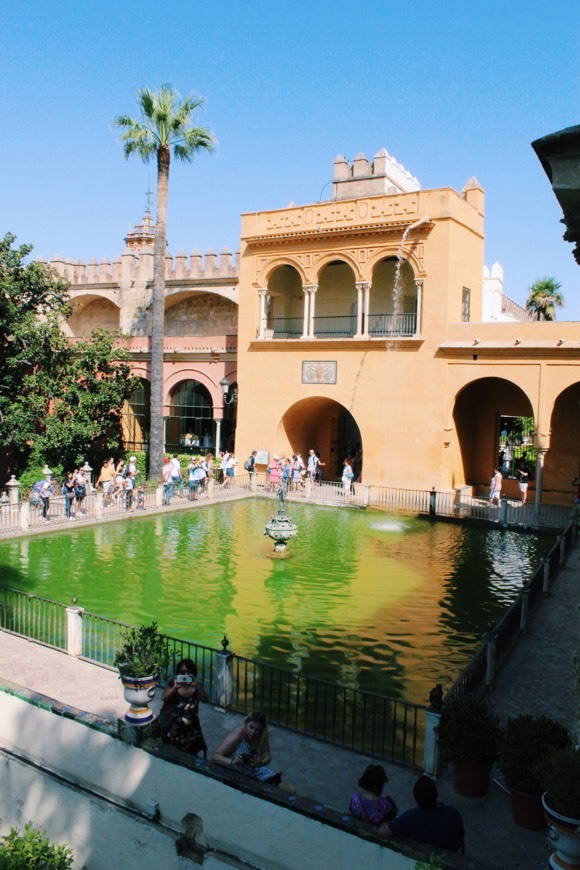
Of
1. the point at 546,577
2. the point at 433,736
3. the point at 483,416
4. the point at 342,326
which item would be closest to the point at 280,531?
the point at 546,577

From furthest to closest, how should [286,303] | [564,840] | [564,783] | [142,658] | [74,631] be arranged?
[286,303] → [74,631] → [142,658] → [564,783] → [564,840]

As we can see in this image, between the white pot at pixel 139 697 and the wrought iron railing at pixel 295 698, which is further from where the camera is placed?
the wrought iron railing at pixel 295 698

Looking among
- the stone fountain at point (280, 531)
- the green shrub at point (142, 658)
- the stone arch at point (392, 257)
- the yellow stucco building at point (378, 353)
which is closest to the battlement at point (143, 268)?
the yellow stucco building at point (378, 353)

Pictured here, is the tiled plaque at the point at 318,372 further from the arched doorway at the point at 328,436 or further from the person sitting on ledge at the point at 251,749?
the person sitting on ledge at the point at 251,749

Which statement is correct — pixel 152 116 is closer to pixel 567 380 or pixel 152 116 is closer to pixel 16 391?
pixel 16 391

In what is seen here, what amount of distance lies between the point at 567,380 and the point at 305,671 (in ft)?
47.0

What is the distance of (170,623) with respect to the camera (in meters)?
11.8

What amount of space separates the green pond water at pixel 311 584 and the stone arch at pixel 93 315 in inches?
680

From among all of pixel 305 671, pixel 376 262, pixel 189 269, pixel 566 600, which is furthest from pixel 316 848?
pixel 189 269

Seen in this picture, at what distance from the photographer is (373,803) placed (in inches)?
222

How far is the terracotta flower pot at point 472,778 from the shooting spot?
6680 millimetres

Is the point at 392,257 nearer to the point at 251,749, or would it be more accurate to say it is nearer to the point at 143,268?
the point at 143,268

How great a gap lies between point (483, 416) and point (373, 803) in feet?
69.5

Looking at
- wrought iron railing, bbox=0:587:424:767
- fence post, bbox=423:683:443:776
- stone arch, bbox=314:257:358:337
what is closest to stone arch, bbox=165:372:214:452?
stone arch, bbox=314:257:358:337
